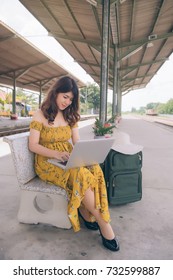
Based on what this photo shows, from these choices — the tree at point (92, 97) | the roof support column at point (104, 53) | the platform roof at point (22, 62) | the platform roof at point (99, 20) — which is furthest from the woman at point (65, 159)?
the tree at point (92, 97)

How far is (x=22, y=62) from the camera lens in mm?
15547

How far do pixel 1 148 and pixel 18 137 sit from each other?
4.49 meters

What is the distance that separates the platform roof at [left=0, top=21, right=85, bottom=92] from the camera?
10998 mm

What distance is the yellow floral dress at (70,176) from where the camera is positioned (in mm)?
1995

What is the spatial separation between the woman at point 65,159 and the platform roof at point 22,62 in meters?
8.34

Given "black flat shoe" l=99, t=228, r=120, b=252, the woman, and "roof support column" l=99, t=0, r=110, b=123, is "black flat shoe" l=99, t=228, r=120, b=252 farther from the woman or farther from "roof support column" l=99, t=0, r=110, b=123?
"roof support column" l=99, t=0, r=110, b=123

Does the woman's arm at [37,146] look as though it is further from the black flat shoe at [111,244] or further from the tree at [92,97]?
the tree at [92,97]

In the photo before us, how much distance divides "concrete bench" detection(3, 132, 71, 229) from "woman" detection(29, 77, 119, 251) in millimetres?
68

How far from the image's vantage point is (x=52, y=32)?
10.4 metres

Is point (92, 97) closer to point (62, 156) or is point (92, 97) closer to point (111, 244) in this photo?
point (62, 156)
